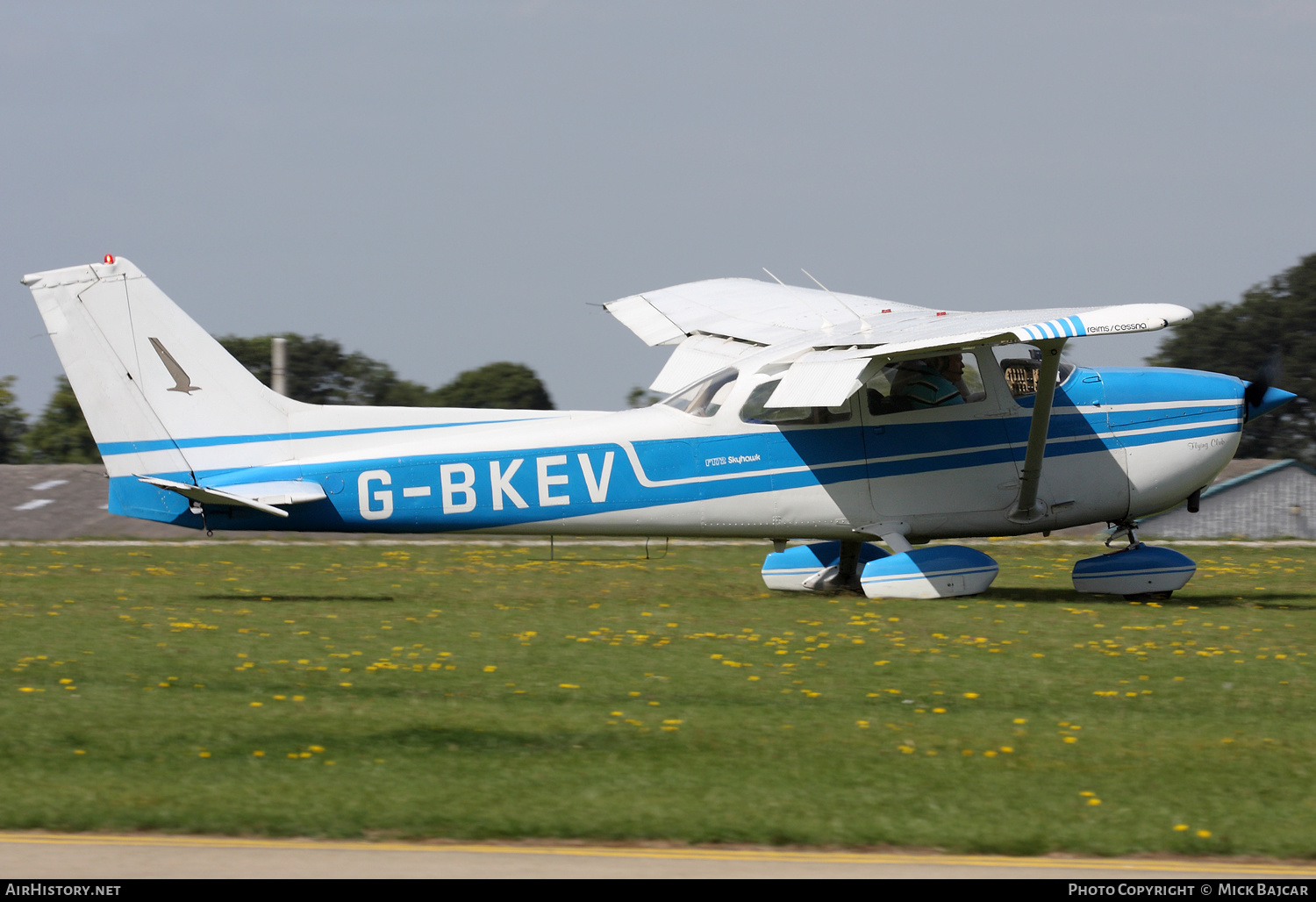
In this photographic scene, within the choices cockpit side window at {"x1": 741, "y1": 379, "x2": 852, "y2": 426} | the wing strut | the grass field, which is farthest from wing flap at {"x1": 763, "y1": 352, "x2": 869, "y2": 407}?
the grass field

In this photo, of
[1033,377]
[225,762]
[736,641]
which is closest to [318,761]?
[225,762]

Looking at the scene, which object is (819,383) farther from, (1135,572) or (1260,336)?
(1260,336)

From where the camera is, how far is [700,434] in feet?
43.8

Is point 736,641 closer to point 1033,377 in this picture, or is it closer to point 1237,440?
point 1033,377

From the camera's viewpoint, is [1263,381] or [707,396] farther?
[1263,381]

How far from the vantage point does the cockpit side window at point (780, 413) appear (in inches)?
523

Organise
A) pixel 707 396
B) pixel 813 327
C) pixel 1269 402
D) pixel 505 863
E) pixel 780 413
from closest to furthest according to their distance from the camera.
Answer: pixel 505 863, pixel 780 413, pixel 707 396, pixel 1269 402, pixel 813 327

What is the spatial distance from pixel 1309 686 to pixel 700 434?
6.13 m

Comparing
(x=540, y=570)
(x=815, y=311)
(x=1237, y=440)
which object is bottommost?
(x=540, y=570)

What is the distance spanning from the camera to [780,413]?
43.8 ft

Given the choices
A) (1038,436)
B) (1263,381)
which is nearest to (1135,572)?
(1038,436)

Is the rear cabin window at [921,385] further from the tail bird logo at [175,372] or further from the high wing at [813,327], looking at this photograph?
the tail bird logo at [175,372]

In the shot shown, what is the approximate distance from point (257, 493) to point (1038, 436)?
24.9 feet

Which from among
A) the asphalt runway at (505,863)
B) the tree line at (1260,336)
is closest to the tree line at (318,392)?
the tree line at (1260,336)
